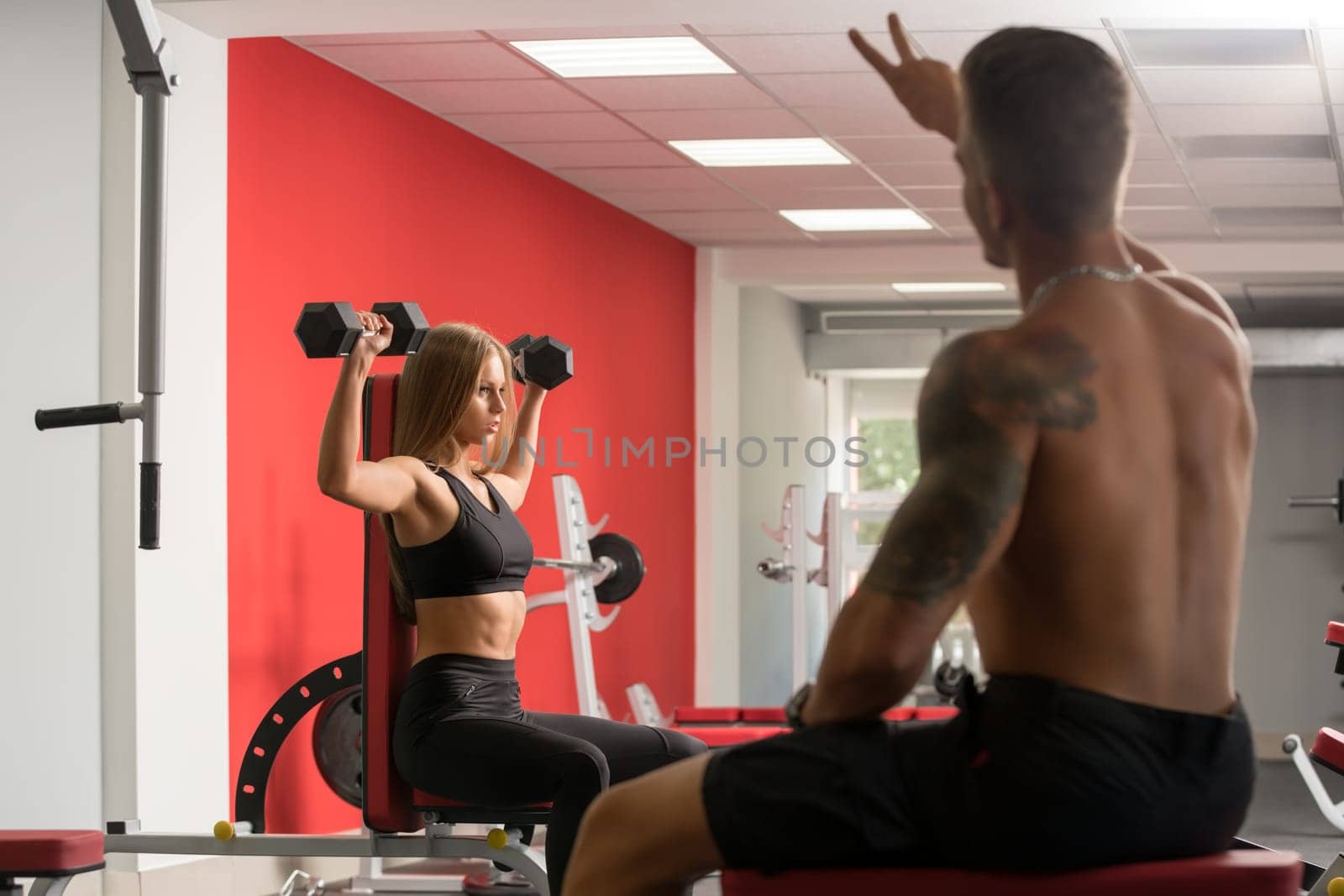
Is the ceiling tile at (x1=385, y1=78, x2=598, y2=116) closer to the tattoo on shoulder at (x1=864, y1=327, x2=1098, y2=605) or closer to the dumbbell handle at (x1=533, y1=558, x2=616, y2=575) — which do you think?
the dumbbell handle at (x1=533, y1=558, x2=616, y2=575)

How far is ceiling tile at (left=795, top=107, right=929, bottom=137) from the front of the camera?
581cm

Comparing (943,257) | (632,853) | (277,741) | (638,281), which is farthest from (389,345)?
(943,257)

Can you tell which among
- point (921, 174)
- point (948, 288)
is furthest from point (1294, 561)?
point (921, 174)

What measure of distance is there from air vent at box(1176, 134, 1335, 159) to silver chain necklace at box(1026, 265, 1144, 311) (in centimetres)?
510

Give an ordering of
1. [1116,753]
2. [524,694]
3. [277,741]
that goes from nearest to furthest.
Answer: [1116,753] → [277,741] → [524,694]

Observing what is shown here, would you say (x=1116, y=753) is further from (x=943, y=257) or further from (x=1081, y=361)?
(x=943, y=257)

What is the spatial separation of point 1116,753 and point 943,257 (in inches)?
296

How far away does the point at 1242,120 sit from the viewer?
19.3 ft

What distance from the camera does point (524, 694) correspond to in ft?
21.1

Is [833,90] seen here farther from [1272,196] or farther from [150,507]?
[150,507]

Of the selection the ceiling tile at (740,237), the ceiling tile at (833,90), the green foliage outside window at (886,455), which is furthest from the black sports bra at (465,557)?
the green foliage outside window at (886,455)

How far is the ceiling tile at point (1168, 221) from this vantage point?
25.0 feet

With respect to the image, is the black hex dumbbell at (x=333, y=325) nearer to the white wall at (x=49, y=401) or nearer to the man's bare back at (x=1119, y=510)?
the white wall at (x=49, y=401)

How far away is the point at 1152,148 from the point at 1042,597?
5385 millimetres
